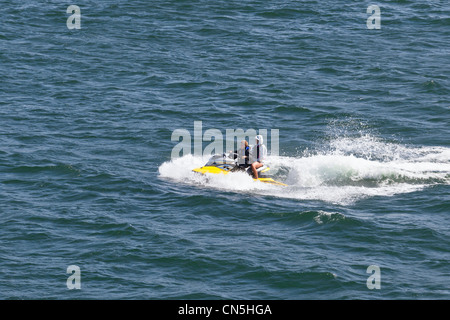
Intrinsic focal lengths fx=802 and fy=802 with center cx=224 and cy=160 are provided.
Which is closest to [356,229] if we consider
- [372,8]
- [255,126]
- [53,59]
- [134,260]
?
[134,260]

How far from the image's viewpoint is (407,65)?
4719 cm

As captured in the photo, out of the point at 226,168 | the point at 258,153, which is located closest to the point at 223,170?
the point at 226,168

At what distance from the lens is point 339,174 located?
33219mm

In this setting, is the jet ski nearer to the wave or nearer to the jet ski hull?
the jet ski hull

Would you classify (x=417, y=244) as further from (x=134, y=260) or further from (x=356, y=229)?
(x=134, y=260)

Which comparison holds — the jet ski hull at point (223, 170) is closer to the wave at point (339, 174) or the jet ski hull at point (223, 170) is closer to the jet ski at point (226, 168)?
the jet ski at point (226, 168)

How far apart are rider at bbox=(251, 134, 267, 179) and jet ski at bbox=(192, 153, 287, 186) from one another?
235 millimetres

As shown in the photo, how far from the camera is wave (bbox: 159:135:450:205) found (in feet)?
104

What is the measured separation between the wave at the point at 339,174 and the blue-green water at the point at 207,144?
89 millimetres

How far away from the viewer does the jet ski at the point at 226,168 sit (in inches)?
1293

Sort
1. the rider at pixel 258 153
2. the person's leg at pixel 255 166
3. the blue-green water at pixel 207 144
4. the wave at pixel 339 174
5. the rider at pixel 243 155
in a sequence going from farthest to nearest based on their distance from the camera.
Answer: the rider at pixel 243 155, the rider at pixel 258 153, the person's leg at pixel 255 166, the wave at pixel 339 174, the blue-green water at pixel 207 144

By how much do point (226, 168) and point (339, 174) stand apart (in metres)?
4.69

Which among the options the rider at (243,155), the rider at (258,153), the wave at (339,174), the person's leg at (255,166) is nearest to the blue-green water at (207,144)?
the wave at (339,174)

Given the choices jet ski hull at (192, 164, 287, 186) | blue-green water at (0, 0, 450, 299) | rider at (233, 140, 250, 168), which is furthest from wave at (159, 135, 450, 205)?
rider at (233, 140, 250, 168)
